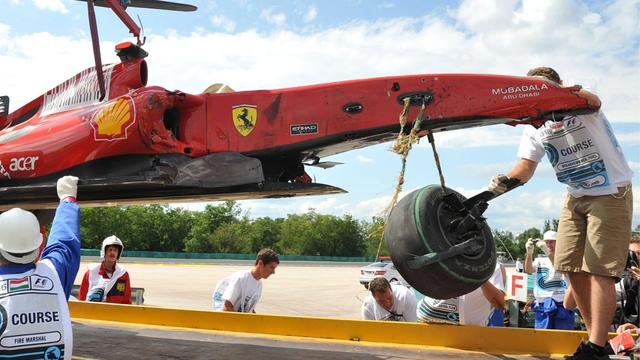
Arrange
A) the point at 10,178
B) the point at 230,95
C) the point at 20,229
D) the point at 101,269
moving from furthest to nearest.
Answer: the point at 101,269 < the point at 10,178 < the point at 230,95 < the point at 20,229

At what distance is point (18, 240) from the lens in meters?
2.40

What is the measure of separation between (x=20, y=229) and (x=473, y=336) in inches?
119

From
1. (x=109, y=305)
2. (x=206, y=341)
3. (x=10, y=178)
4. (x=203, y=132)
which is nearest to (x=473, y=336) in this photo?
(x=206, y=341)

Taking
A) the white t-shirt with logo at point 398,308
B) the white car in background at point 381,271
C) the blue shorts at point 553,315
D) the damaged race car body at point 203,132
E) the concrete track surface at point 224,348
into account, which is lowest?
the white car in background at point 381,271

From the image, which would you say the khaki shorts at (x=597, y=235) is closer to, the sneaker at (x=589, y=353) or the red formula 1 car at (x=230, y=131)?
the sneaker at (x=589, y=353)

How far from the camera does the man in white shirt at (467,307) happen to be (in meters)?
4.73

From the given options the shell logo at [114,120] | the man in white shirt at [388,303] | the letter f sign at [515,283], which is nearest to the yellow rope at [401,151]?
the man in white shirt at [388,303]

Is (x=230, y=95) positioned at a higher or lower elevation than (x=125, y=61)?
lower

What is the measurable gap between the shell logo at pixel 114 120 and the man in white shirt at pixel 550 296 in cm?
480

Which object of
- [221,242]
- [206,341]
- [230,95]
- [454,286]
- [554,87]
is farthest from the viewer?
[221,242]

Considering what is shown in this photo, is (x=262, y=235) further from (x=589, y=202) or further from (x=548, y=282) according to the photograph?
(x=589, y=202)

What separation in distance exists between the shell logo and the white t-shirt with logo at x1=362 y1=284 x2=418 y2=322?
2747mm

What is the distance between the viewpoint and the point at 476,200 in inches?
131

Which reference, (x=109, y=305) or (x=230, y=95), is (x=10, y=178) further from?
(x=230, y=95)
